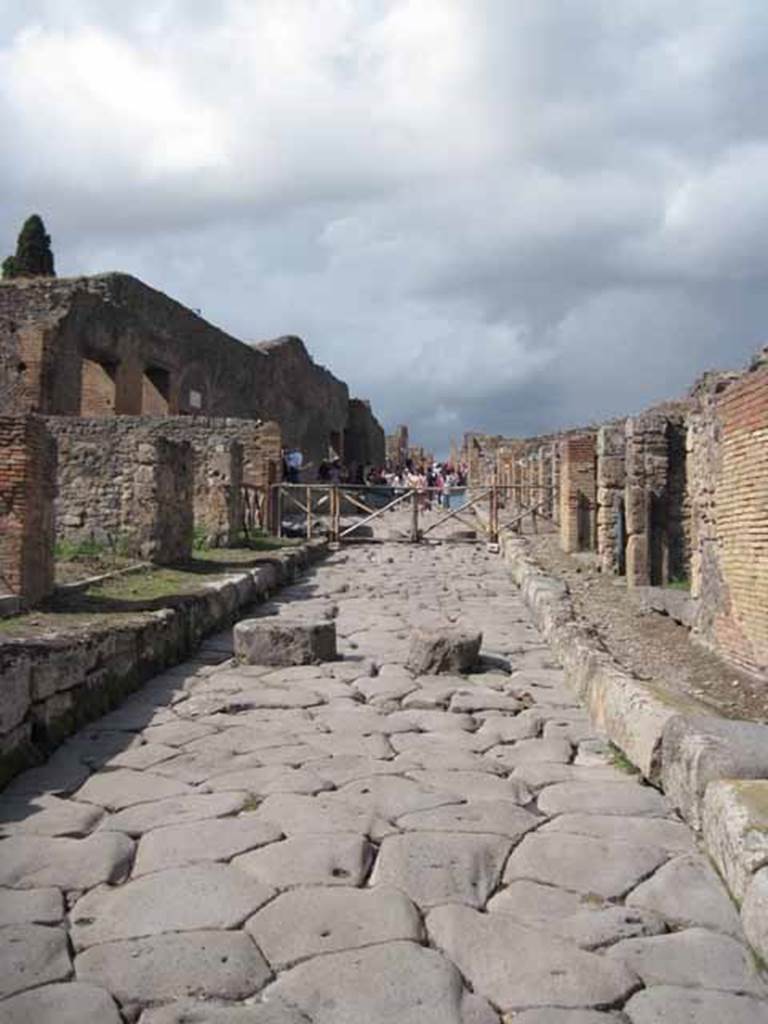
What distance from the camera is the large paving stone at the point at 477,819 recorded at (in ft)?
11.6

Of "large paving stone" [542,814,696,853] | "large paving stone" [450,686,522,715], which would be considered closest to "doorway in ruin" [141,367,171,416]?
"large paving stone" [450,686,522,715]

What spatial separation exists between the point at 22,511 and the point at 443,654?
3.57 meters

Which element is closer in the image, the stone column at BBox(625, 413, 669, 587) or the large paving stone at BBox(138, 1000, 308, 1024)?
the large paving stone at BBox(138, 1000, 308, 1024)

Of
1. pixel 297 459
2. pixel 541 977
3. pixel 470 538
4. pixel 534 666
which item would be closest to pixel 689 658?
pixel 534 666

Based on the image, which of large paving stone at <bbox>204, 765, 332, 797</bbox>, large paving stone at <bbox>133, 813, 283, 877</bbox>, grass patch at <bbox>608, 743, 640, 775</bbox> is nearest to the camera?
large paving stone at <bbox>133, 813, 283, 877</bbox>

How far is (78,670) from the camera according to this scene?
16.9 feet

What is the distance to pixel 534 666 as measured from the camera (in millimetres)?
7234

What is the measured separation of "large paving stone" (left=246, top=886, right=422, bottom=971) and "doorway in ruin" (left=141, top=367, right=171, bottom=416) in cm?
2352

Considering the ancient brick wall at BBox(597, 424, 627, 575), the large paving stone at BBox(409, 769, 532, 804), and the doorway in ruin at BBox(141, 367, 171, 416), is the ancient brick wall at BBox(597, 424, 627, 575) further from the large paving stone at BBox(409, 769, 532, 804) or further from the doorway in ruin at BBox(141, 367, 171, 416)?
the doorway in ruin at BBox(141, 367, 171, 416)

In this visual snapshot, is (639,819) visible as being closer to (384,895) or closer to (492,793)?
(492,793)

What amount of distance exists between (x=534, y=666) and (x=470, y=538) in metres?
13.5

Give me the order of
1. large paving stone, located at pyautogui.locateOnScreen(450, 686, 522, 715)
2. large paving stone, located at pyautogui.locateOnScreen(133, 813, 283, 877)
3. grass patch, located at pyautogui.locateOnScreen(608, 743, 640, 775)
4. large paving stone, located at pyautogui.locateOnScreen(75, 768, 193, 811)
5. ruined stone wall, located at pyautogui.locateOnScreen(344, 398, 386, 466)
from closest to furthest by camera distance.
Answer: large paving stone, located at pyautogui.locateOnScreen(133, 813, 283, 877) < large paving stone, located at pyautogui.locateOnScreen(75, 768, 193, 811) < grass patch, located at pyautogui.locateOnScreen(608, 743, 640, 775) < large paving stone, located at pyautogui.locateOnScreen(450, 686, 522, 715) < ruined stone wall, located at pyautogui.locateOnScreen(344, 398, 386, 466)

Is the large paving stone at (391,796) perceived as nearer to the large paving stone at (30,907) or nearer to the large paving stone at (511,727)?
the large paving stone at (511,727)

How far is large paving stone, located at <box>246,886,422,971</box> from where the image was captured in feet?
8.55
